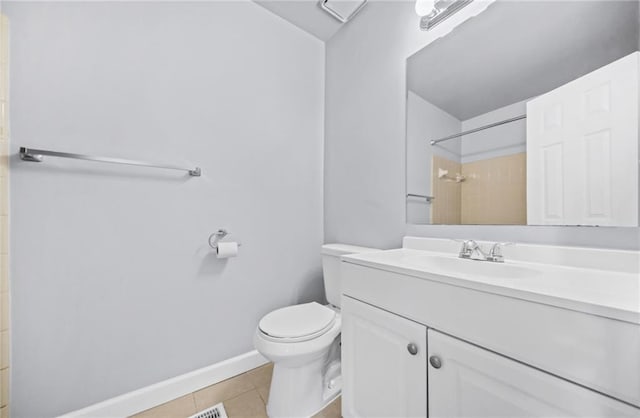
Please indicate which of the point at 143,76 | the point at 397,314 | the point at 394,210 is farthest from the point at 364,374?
the point at 143,76

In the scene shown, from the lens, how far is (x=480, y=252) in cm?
96

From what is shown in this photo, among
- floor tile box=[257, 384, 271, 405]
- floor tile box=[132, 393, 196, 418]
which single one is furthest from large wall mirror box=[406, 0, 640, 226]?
floor tile box=[132, 393, 196, 418]

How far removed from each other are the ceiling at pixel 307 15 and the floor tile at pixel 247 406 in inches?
89.2

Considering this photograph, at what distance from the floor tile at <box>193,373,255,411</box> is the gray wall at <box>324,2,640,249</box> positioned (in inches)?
38.7

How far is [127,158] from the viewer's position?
1.15m

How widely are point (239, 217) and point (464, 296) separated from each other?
1.20m

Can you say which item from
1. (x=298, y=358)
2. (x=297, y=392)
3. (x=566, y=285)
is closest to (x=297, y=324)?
(x=298, y=358)

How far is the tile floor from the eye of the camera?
1.12 meters

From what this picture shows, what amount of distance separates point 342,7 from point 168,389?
239 centimetres

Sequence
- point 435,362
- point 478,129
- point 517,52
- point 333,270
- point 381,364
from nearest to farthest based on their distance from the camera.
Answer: point 435,362, point 381,364, point 517,52, point 478,129, point 333,270

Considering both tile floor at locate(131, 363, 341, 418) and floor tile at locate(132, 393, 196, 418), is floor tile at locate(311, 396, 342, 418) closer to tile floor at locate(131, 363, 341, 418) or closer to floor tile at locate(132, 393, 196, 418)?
tile floor at locate(131, 363, 341, 418)

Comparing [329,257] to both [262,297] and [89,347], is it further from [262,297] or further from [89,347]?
[89,347]

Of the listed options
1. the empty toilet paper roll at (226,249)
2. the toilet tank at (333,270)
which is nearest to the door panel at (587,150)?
the toilet tank at (333,270)

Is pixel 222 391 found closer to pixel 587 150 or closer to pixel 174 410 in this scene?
pixel 174 410
